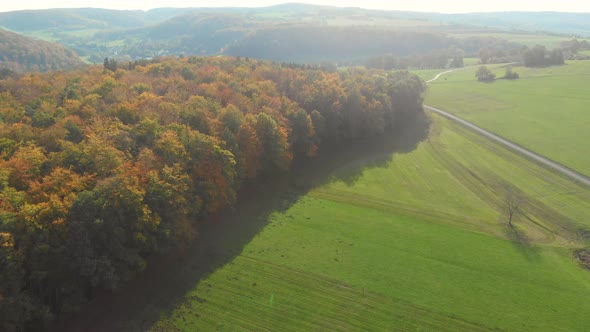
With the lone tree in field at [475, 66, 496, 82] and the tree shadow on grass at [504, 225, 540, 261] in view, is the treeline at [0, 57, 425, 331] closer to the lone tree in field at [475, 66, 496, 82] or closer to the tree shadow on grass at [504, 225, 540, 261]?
the tree shadow on grass at [504, 225, 540, 261]

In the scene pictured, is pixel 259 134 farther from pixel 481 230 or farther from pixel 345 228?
pixel 481 230

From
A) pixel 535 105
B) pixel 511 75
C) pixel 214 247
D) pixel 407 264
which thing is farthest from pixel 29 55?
pixel 511 75

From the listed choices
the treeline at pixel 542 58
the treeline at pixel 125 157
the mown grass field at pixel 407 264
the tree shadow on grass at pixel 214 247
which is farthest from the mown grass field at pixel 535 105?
the treeline at pixel 125 157

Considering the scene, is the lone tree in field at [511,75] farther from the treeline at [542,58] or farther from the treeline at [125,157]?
the treeline at [125,157]

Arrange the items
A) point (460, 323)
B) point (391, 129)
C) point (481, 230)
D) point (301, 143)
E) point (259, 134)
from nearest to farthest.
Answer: point (460, 323) < point (481, 230) < point (259, 134) < point (301, 143) < point (391, 129)

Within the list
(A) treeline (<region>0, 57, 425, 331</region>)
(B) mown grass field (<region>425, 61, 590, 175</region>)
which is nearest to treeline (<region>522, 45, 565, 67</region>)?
(B) mown grass field (<region>425, 61, 590, 175</region>)

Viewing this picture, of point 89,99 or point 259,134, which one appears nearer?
point 89,99

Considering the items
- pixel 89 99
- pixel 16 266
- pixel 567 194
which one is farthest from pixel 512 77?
pixel 16 266
